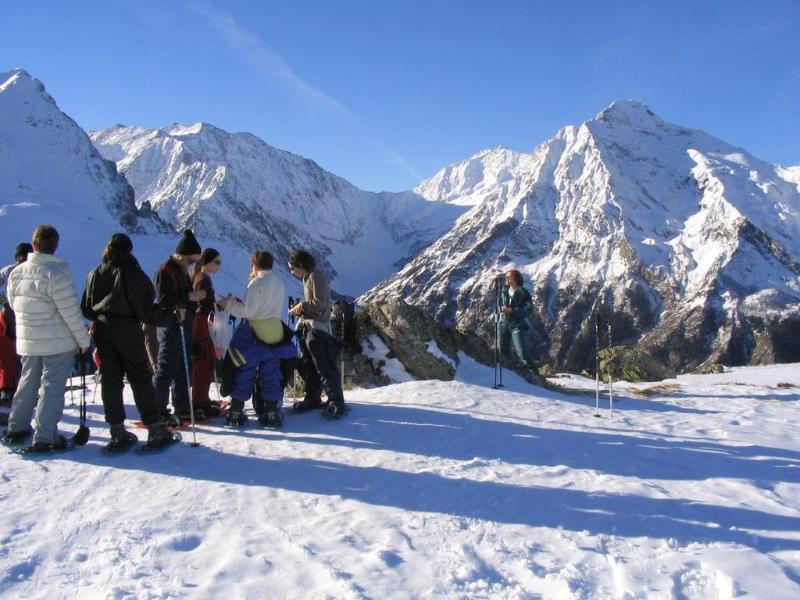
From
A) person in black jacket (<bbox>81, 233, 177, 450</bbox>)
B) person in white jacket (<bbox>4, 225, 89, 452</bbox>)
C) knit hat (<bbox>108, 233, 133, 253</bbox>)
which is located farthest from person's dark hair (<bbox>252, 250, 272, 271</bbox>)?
person in white jacket (<bbox>4, 225, 89, 452</bbox>)

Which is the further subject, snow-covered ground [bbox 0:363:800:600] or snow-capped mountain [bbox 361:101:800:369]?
snow-capped mountain [bbox 361:101:800:369]

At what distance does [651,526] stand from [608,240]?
601ft

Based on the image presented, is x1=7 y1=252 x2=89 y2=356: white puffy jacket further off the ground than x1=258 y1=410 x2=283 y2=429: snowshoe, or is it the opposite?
x1=7 y1=252 x2=89 y2=356: white puffy jacket

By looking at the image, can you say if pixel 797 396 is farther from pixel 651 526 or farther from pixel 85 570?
pixel 85 570

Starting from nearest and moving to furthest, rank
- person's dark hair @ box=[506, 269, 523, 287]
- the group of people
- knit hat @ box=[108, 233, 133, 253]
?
the group of people
knit hat @ box=[108, 233, 133, 253]
person's dark hair @ box=[506, 269, 523, 287]

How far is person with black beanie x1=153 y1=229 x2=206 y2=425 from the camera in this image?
7.12m

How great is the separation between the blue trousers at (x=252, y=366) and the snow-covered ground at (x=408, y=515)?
0.50m

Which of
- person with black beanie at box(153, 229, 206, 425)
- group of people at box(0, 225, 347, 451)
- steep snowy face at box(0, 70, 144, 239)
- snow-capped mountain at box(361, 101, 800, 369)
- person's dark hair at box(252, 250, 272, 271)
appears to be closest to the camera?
group of people at box(0, 225, 347, 451)

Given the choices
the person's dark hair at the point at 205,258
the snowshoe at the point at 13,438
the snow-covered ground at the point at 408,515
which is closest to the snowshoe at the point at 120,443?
the snow-covered ground at the point at 408,515

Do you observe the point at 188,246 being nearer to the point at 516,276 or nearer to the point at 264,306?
the point at 264,306

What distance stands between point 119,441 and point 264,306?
7.40ft

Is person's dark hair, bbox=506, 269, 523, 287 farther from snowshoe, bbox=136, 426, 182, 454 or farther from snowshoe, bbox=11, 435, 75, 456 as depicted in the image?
snowshoe, bbox=11, 435, 75, 456

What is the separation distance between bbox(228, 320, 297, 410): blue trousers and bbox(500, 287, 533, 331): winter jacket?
19.0 ft

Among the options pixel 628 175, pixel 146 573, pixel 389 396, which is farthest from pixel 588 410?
pixel 628 175
